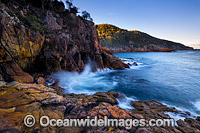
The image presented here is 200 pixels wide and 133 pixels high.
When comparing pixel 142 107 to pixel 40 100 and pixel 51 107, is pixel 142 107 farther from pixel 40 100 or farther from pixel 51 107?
pixel 40 100

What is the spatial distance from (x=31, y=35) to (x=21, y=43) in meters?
1.64

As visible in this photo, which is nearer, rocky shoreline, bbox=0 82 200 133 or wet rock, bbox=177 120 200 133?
rocky shoreline, bbox=0 82 200 133

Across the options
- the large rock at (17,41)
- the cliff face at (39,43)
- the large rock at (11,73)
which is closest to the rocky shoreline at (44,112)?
the large rock at (11,73)

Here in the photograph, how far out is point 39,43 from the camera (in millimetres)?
10875

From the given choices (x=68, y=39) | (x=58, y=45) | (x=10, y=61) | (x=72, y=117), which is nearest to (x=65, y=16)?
(x=68, y=39)

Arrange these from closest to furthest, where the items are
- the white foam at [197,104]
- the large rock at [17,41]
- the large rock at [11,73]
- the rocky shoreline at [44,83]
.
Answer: the rocky shoreline at [44,83] < the large rock at [11,73] < the large rock at [17,41] < the white foam at [197,104]

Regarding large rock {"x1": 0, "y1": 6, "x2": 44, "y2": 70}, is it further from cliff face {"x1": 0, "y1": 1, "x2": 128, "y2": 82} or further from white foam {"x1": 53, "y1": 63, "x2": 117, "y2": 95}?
white foam {"x1": 53, "y1": 63, "x2": 117, "y2": 95}

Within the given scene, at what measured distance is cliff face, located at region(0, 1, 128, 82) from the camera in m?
7.51

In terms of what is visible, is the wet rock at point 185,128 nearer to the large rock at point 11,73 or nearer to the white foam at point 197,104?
the white foam at point 197,104

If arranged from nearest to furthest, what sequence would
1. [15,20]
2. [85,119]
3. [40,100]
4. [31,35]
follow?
[85,119], [40,100], [15,20], [31,35]

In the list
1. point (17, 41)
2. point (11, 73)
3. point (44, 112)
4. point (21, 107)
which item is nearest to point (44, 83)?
point (11, 73)

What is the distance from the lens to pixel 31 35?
9.66 m

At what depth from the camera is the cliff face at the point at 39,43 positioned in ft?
24.6

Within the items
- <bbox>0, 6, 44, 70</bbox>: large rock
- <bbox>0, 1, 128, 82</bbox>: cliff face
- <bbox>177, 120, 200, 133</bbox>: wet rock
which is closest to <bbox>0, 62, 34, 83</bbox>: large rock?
<bbox>0, 1, 128, 82</bbox>: cliff face
